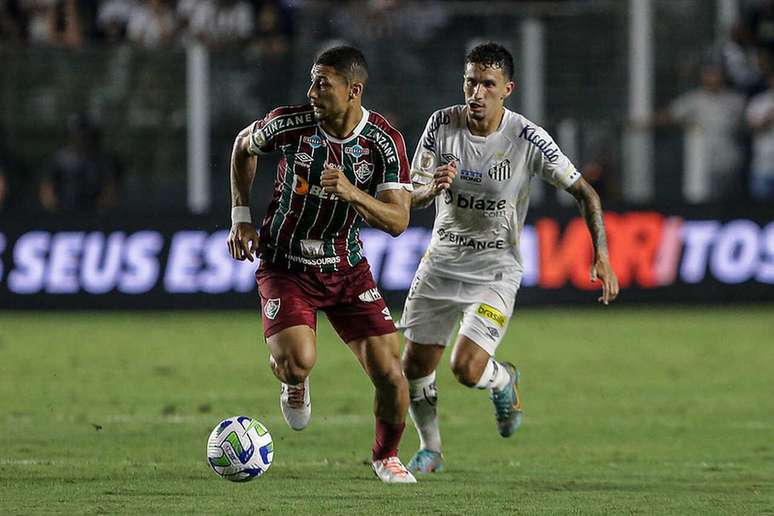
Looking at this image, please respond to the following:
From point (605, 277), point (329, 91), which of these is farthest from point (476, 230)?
point (329, 91)

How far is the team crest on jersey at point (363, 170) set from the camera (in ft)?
25.6

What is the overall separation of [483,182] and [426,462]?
1.58m

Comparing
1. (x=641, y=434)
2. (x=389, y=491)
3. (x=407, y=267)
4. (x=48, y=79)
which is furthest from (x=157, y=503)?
(x=48, y=79)

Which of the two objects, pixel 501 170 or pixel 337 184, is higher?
pixel 337 184

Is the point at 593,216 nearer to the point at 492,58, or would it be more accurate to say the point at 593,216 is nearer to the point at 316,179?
the point at 492,58

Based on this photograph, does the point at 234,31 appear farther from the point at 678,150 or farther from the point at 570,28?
the point at 678,150

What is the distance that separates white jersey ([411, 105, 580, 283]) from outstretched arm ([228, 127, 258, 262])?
0.98 meters

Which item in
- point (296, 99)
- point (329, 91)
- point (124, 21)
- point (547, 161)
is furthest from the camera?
point (124, 21)

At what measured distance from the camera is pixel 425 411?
870cm

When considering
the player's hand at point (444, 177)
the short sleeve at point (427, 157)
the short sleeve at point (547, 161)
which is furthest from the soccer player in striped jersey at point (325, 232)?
the short sleeve at point (547, 161)

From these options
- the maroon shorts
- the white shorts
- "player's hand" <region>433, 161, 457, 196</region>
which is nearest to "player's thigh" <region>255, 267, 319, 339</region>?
the maroon shorts

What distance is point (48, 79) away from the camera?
1798 centimetres

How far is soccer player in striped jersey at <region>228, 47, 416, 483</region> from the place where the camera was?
7.71m

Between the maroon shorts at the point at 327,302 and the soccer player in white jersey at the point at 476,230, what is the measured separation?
29.8 inches
